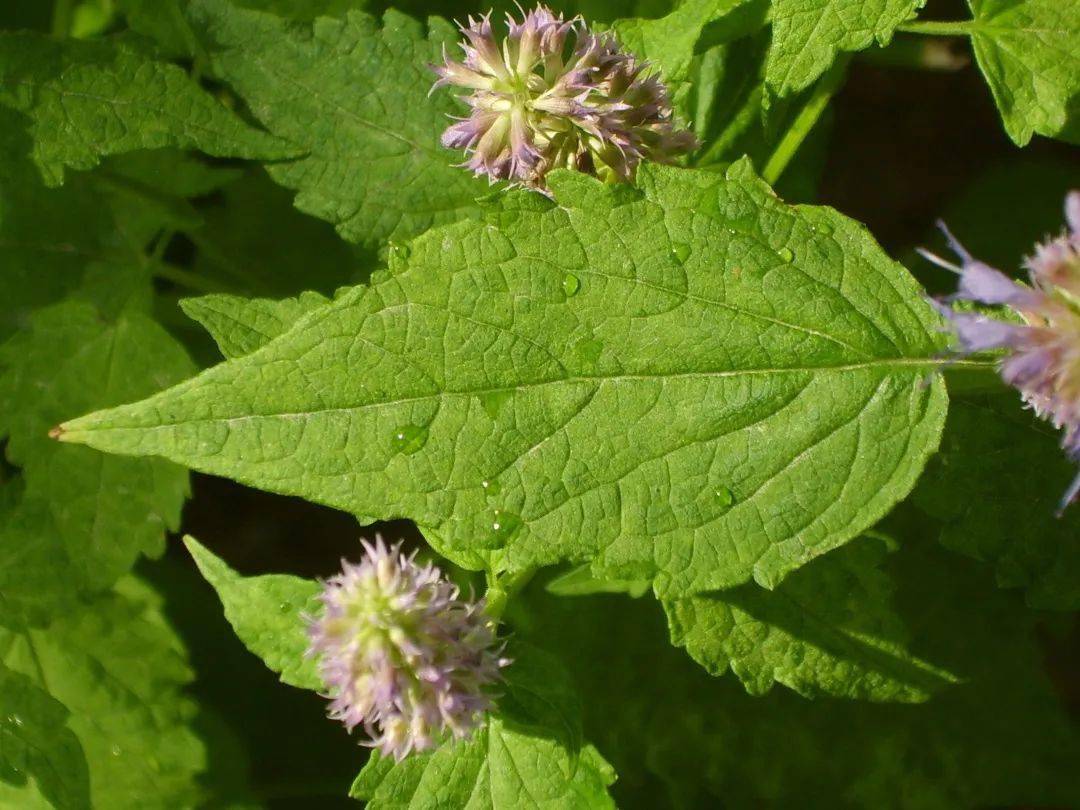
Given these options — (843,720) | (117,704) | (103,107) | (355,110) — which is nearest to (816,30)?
(355,110)

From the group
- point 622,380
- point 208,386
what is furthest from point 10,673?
point 622,380

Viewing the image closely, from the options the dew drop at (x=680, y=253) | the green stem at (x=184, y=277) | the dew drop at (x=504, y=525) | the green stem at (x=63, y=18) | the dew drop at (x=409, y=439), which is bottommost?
the green stem at (x=184, y=277)

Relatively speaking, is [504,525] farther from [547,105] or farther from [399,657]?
[547,105]

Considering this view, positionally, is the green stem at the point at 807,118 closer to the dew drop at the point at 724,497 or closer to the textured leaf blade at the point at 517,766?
the dew drop at the point at 724,497

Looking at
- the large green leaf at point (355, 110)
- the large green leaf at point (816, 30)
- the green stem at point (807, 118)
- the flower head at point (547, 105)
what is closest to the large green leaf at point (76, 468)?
the large green leaf at point (355, 110)

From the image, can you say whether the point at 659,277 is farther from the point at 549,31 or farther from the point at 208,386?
the point at 208,386

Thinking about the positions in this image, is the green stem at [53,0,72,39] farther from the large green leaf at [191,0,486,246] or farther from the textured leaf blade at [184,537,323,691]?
the textured leaf blade at [184,537,323,691]

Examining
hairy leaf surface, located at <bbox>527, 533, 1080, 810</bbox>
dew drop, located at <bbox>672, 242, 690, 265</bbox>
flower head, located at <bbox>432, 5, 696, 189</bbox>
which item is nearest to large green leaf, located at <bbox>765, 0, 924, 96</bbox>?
flower head, located at <bbox>432, 5, 696, 189</bbox>
